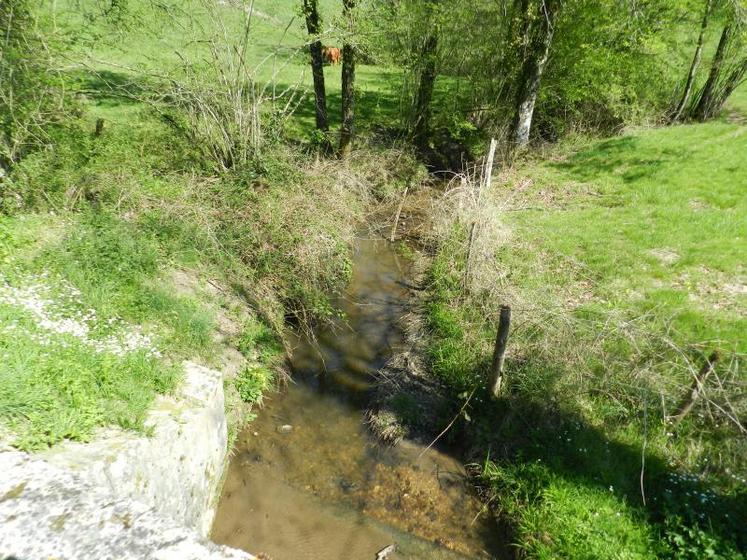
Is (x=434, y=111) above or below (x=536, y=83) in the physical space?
below

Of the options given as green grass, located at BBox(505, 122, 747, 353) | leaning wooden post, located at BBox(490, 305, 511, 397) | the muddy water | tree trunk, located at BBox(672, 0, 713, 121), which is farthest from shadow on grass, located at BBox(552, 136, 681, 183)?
the muddy water

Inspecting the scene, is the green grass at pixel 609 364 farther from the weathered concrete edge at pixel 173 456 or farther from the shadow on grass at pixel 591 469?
the weathered concrete edge at pixel 173 456

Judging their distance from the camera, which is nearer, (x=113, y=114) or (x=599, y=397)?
(x=599, y=397)

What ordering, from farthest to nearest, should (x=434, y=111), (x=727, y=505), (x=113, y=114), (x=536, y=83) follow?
1. (x=434, y=111)
2. (x=536, y=83)
3. (x=113, y=114)
4. (x=727, y=505)

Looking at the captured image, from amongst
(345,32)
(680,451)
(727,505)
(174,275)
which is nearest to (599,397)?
(680,451)

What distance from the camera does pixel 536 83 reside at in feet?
44.5

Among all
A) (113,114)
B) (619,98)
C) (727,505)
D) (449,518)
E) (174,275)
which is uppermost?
(619,98)

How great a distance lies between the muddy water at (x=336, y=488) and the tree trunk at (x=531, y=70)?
9992 mm

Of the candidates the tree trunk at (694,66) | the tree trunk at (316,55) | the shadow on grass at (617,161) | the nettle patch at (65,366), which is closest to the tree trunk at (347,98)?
the tree trunk at (316,55)

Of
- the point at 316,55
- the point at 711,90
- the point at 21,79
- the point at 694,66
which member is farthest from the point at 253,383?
the point at 711,90

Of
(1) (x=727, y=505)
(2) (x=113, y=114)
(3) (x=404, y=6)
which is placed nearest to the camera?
(1) (x=727, y=505)

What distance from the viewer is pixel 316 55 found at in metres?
11.8

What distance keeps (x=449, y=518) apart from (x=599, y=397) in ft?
8.30

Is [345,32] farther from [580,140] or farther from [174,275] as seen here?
[580,140]
